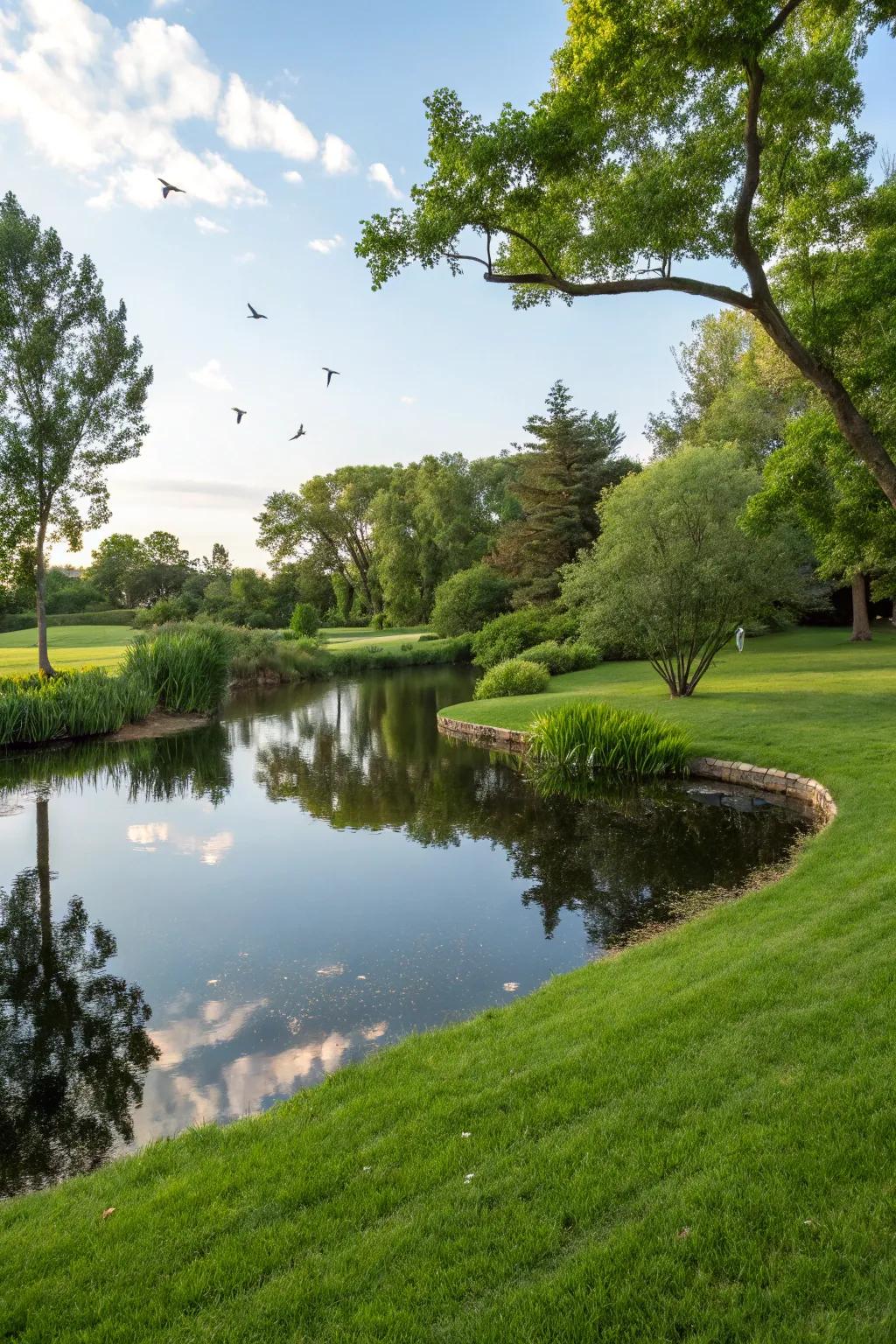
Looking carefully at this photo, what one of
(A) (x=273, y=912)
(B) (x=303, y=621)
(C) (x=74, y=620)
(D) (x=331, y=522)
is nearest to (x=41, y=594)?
(B) (x=303, y=621)

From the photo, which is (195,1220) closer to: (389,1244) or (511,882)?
(389,1244)

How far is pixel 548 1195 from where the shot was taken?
9.30ft

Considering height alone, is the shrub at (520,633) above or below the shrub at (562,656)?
above

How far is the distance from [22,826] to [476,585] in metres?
31.4

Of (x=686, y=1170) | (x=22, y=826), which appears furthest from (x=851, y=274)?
(x=22, y=826)

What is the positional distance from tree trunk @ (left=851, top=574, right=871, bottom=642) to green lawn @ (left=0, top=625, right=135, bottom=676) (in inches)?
1043

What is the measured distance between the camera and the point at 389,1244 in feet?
8.70

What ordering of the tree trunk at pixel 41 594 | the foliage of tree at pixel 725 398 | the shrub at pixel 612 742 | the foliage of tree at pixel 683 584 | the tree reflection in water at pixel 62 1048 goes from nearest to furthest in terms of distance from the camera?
the tree reflection in water at pixel 62 1048
the shrub at pixel 612 742
the foliage of tree at pixel 683 584
the tree trunk at pixel 41 594
the foliage of tree at pixel 725 398

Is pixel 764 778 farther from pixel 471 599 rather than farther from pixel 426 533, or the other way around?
pixel 426 533

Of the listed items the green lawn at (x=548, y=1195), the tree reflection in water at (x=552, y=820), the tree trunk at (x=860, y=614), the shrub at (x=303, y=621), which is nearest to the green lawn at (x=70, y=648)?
the shrub at (x=303, y=621)

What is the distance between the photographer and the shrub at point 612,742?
12.8m

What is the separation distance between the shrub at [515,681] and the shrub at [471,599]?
17.6 meters

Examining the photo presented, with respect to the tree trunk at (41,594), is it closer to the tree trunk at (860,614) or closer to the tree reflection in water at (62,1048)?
the tree reflection in water at (62,1048)

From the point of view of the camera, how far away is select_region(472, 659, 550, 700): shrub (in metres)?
22.1
